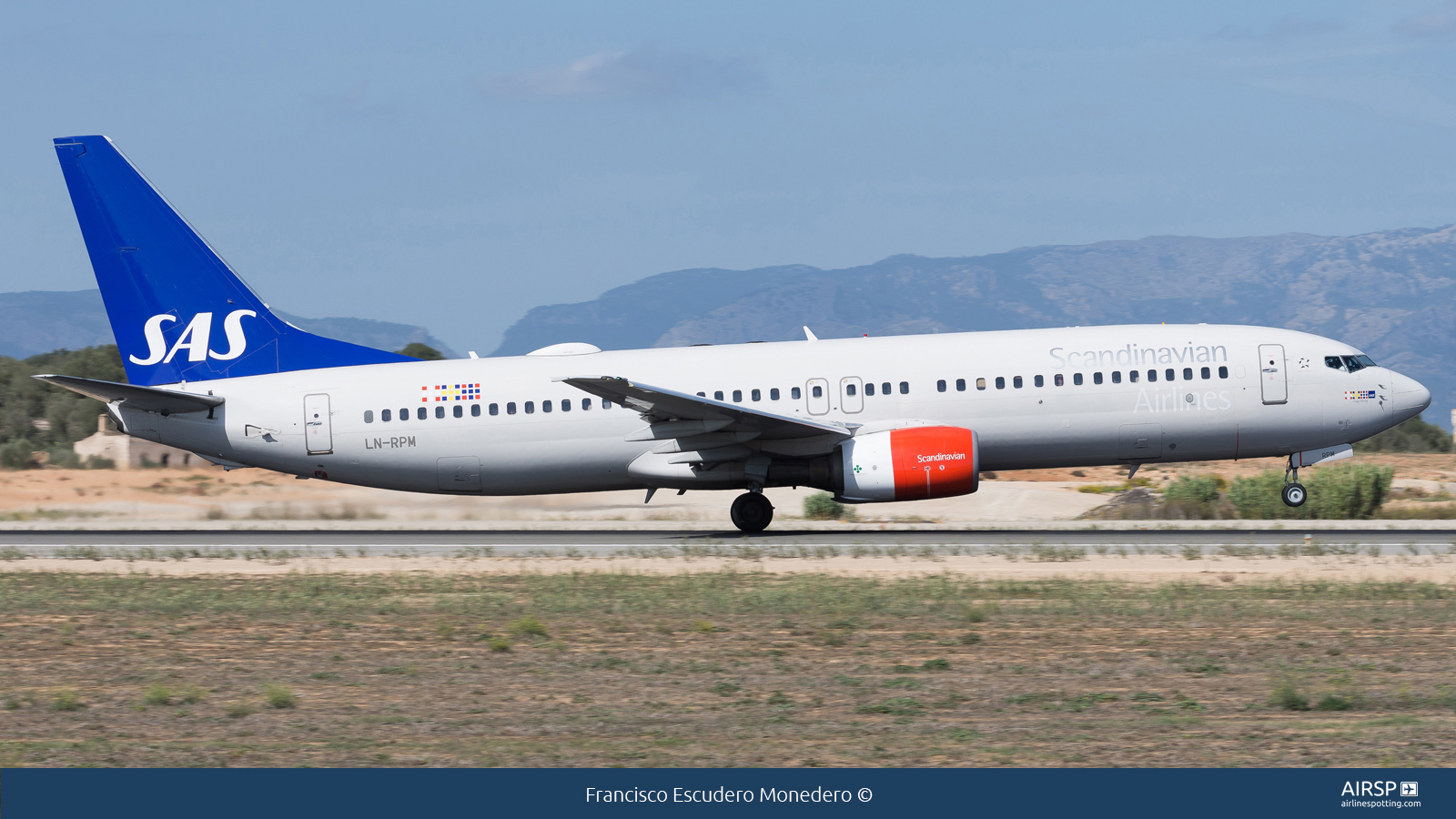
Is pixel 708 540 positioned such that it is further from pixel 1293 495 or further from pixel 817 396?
pixel 1293 495

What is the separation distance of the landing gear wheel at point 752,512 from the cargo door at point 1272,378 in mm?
9160

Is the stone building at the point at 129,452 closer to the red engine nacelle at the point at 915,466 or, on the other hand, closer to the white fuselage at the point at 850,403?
the white fuselage at the point at 850,403

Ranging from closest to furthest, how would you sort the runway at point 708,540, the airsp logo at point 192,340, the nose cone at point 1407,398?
the runway at point 708,540
the nose cone at point 1407,398
the airsp logo at point 192,340

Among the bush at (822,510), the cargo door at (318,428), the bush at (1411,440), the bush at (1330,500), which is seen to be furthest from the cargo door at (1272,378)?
the bush at (1411,440)

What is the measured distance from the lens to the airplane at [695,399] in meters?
24.3

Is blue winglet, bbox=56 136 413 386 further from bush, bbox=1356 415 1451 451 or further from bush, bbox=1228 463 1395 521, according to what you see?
bush, bbox=1356 415 1451 451

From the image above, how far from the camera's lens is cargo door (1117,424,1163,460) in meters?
24.4

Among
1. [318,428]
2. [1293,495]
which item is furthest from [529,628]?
[1293,495]

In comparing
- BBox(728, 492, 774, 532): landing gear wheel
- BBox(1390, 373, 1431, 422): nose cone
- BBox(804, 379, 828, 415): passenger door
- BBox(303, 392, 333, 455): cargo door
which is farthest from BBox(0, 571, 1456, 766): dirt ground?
BBox(1390, 373, 1431, 422): nose cone

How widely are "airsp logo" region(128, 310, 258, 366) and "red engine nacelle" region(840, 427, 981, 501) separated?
1217 cm

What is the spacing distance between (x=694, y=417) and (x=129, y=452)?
3775 centimetres

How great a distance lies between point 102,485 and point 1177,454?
107 feet

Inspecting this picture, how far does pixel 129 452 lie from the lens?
177 ft
